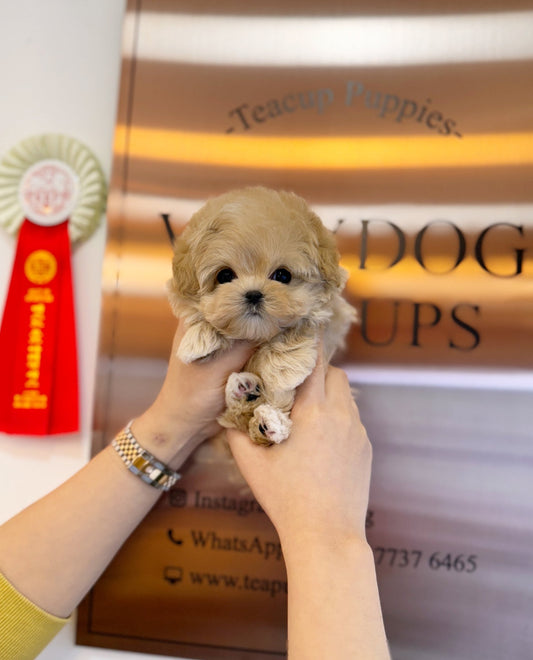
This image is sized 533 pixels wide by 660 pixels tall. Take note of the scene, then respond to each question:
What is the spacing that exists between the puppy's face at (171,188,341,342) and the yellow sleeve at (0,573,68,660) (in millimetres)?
645

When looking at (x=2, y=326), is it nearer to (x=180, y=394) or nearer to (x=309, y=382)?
(x=180, y=394)

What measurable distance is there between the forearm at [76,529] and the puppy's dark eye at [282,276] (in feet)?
1.43

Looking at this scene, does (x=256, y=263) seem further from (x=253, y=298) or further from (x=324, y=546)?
(x=324, y=546)

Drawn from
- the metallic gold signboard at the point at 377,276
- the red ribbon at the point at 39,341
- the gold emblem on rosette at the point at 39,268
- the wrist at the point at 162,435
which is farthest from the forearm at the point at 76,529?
the gold emblem on rosette at the point at 39,268

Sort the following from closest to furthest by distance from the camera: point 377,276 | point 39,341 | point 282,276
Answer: point 282,276 → point 377,276 → point 39,341

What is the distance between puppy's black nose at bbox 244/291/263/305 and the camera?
Answer: 2.64 ft

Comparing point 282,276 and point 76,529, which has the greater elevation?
point 282,276

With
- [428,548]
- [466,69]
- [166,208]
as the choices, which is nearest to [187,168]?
[166,208]

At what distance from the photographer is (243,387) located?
0.90 meters

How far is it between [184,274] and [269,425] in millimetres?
299

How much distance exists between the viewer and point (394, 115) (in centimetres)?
120

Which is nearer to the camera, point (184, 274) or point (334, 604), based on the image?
point (334, 604)

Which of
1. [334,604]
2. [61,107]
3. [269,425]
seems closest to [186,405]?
[269,425]

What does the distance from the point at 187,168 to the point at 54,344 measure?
566mm
